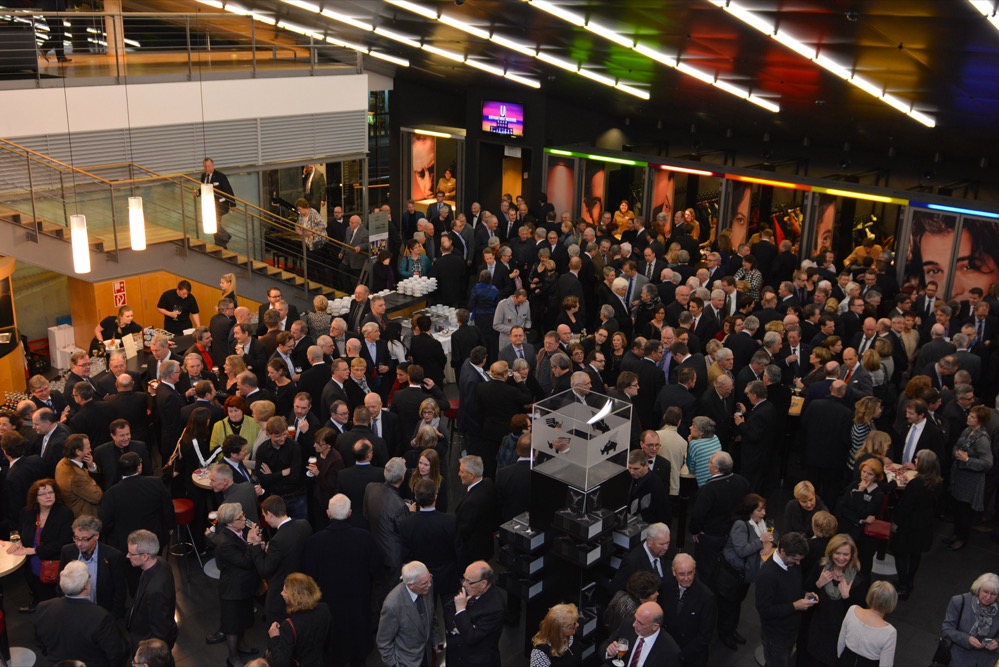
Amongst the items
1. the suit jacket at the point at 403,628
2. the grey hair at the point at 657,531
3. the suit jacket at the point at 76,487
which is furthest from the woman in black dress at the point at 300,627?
the suit jacket at the point at 76,487

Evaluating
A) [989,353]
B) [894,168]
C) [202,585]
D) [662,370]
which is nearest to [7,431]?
[202,585]

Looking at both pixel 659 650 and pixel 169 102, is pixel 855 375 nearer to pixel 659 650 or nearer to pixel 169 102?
pixel 659 650

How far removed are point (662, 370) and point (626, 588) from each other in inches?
152

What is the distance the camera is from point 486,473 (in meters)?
9.41

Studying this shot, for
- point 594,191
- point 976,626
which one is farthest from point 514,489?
point 594,191

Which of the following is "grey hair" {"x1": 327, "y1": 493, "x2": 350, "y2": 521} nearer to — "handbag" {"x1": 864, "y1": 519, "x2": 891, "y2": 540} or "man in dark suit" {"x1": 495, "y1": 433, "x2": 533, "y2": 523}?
"man in dark suit" {"x1": 495, "y1": 433, "x2": 533, "y2": 523}

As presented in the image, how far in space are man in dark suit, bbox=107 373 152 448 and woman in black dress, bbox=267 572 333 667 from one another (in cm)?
351

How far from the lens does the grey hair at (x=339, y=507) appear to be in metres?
6.46

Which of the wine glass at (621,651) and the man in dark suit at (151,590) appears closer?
the wine glass at (621,651)

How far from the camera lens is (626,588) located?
6.02 meters

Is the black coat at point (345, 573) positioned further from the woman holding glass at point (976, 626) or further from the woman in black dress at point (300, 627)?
the woman holding glass at point (976, 626)

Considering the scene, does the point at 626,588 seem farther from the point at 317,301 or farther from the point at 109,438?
the point at 317,301

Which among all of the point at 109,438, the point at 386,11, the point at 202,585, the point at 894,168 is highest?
the point at 386,11

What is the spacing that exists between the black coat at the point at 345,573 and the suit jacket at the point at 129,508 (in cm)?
148
